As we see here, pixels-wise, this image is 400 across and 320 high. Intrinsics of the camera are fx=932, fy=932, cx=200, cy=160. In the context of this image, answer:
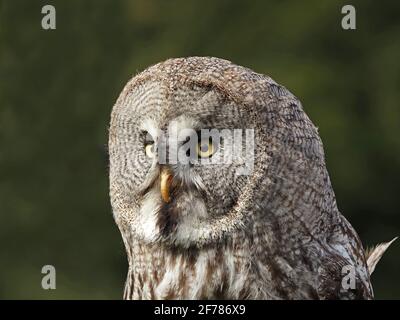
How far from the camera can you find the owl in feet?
10.4

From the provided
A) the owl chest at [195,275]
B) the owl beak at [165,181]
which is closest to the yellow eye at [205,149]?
the owl beak at [165,181]

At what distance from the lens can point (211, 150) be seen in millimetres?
3184

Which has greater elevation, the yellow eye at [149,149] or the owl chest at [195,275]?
the yellow eye at [149,149]

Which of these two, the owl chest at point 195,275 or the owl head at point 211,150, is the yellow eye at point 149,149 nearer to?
the owl head at point 211,150

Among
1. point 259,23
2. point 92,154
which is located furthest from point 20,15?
point 259,23

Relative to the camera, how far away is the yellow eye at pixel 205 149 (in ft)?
10.4

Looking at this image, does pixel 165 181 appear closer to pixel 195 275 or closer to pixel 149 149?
pixel 149 149

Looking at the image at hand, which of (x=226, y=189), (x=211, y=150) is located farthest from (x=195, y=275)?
(x=211, y=150)

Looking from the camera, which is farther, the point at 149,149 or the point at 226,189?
the point at 149,149

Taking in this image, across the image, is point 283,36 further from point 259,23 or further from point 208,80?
point 208,80

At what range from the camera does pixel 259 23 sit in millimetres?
7145

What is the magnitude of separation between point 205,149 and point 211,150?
2 cm

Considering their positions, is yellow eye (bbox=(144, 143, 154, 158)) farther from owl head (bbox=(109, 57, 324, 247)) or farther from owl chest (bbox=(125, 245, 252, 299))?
owl chest (bbox=(125, 245, 252, 299))

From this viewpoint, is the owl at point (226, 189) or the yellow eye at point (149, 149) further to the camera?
the yellow eye at point (149, 149)
